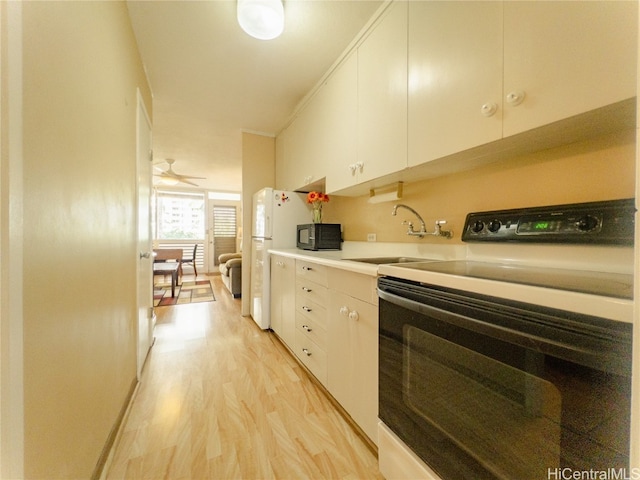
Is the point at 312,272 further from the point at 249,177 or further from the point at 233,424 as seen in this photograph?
the point at 249,177

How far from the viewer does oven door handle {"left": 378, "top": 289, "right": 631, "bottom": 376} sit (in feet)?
1.44

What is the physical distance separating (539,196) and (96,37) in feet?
6.55

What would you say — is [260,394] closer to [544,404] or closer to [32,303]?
[32,303]

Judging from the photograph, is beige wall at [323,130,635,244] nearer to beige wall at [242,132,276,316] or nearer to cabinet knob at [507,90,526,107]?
cabinet knob at [507,90,526,107]

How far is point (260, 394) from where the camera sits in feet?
5.05

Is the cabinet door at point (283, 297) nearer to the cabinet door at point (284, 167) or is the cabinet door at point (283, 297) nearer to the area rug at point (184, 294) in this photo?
the cabinet door at point (284, 167)

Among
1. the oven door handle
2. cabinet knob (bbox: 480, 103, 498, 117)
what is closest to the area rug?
the oven door handle

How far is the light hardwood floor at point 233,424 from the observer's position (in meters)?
1.05

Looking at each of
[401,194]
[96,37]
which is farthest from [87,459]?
[401,194]

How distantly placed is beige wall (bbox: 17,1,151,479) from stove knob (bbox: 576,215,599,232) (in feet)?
5.42

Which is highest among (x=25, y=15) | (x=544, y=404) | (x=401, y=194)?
(x=25, y=15)

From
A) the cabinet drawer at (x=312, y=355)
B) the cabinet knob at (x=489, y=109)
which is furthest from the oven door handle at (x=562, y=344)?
the cabinet drawer at (x=312, y=355)

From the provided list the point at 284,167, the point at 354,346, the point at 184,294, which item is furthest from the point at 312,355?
the point at 184,294

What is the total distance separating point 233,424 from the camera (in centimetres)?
130
